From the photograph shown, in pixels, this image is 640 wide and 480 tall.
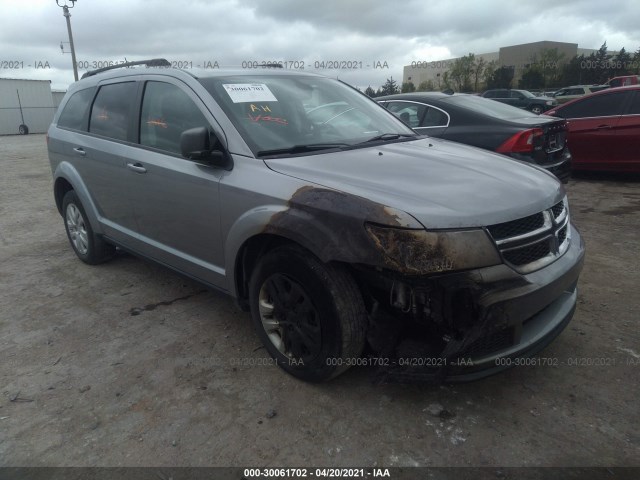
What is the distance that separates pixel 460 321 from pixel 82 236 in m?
4.00

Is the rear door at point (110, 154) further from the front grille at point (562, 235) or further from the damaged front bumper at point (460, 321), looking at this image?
the front grille at point (562, 235)

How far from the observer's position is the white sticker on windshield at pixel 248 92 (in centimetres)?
303

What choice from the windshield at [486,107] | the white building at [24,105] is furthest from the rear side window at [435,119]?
the white building at [24,105]

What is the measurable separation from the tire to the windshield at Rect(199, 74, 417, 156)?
2245 mm

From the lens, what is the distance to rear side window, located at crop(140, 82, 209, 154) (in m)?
3.12

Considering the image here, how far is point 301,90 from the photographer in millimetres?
3393

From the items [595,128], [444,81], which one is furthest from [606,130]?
[444,81]

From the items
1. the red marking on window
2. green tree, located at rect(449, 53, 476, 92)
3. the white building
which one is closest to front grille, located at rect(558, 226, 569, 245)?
the red marking on window

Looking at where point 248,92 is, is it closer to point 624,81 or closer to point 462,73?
point 624,81

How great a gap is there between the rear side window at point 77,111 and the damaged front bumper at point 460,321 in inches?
137

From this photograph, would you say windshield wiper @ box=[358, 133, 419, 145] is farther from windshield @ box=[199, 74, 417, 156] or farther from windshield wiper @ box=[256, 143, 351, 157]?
windshield wiper @ box=[256, 143, 351, 157]

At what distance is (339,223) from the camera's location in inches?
87.6

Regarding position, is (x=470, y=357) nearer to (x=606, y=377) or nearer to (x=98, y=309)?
(x=606, y=377)

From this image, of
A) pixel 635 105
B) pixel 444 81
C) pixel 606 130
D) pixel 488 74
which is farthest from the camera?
pixel 444 81
